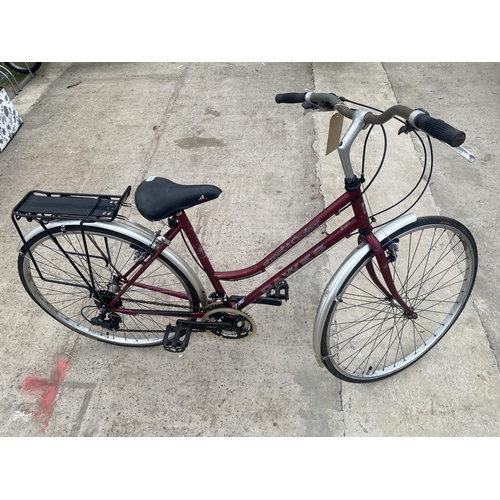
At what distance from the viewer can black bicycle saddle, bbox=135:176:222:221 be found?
5.45 feet

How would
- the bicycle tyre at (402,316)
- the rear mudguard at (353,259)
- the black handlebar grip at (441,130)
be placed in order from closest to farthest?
the black handlebar grip at (441,130) < the rear mudguard at (353,259) < the bicycle tyre at (402,316)

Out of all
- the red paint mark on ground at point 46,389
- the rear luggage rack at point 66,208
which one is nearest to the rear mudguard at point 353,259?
the rear luggage rack at point 66,208

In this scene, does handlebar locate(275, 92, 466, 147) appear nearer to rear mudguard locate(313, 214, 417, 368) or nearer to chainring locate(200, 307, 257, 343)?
rear mudguard locate(313, 214, 417, 368)

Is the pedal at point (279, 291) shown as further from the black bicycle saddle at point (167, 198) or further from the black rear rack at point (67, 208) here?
the black rear rack at point (67, 208)

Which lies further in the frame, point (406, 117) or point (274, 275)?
point (274, 275)

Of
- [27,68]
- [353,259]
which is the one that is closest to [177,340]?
[353,259]

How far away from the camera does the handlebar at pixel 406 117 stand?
118cm

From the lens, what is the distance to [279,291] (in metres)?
2.00

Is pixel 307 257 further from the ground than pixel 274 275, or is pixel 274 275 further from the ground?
pixel 307 257

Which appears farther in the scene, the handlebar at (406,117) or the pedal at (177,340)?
the pedal at (177,340)

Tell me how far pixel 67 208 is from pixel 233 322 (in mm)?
996

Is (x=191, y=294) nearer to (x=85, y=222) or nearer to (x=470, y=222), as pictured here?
(x=85, y=222)

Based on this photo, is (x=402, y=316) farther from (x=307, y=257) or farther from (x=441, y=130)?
(x=441, y=130)

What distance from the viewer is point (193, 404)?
7.02ft
